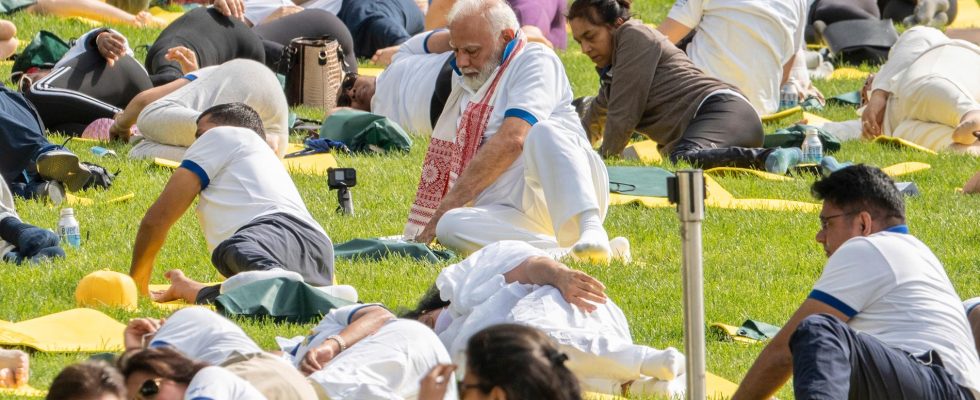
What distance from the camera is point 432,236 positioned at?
8.73m

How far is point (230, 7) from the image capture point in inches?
516

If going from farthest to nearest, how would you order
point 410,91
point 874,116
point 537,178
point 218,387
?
1. point 410,91
2. point 874,116
3. point 537,178
4. point 218,387

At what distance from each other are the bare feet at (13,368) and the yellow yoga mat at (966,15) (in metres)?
14.0

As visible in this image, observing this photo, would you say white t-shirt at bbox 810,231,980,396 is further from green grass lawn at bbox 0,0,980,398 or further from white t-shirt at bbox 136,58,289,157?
white t-shirt at bbox 136,58,289,157

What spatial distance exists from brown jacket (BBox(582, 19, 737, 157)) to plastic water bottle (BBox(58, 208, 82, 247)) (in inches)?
145

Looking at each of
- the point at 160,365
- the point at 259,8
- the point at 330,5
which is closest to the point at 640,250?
the point at 160,365

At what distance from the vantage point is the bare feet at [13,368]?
5863mm

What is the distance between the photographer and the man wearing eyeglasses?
5305 mm

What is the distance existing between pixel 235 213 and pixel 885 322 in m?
3.25

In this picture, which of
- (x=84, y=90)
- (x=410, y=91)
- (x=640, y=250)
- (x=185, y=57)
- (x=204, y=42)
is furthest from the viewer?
(x=204, y=42)

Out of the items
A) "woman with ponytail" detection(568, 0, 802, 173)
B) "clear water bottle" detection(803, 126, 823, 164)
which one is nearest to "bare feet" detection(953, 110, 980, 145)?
"clear water bottle" detection(803, 126, 823, 164)

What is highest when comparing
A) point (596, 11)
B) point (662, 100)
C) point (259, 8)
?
point (596, 11)

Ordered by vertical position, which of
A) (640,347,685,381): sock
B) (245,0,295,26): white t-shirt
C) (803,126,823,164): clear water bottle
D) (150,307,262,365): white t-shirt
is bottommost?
(245,0,295,26): white t-shirt

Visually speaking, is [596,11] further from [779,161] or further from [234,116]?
[234,116]
